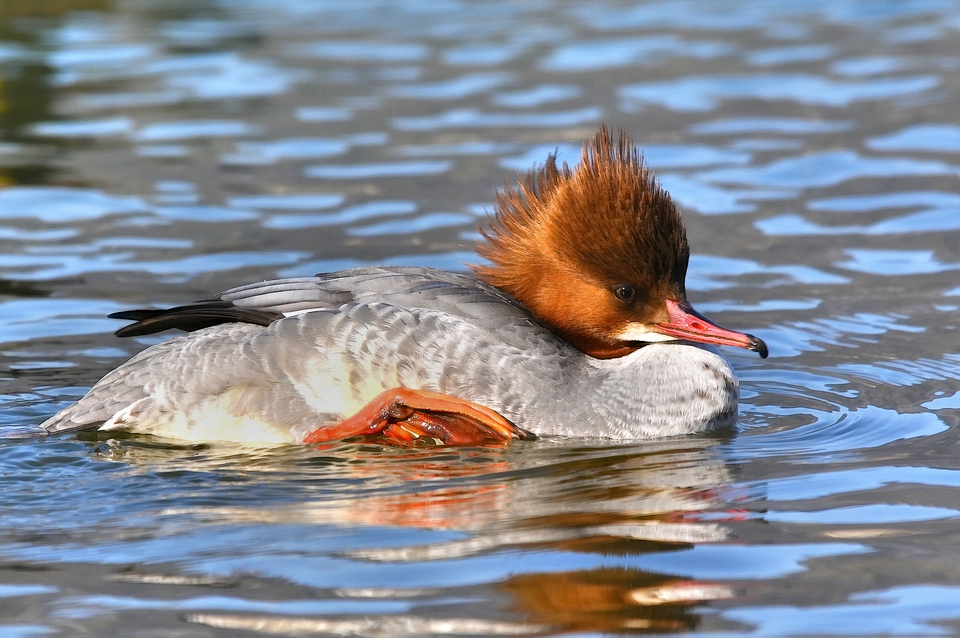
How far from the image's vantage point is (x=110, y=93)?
568 inches

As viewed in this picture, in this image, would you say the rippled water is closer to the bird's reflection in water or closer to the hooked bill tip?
the bird's reflection in water

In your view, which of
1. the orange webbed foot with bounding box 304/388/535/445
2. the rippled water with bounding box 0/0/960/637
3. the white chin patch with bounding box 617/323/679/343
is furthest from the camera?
the white chin patch with bounding box 617/323/679/343

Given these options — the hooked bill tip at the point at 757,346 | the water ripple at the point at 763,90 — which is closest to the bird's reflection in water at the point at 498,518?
the hooked bill tip at the point at 757,346

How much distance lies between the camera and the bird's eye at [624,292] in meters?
6.54

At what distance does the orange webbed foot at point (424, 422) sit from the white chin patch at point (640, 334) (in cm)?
79

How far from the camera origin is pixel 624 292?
259 inches

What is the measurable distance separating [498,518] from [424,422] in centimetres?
116

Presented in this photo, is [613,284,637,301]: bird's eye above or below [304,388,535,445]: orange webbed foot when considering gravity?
above

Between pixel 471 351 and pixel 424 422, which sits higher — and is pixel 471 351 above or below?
above

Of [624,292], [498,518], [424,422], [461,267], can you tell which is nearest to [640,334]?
[624,292]

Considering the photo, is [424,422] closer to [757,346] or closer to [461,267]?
[757,346]

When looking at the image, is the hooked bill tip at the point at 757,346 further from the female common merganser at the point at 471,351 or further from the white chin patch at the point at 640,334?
the white chin patch at the point at 640,334

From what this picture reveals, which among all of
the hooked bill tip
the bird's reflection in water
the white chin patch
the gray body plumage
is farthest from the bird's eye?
the bird's reflection in water

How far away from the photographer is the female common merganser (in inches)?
248
